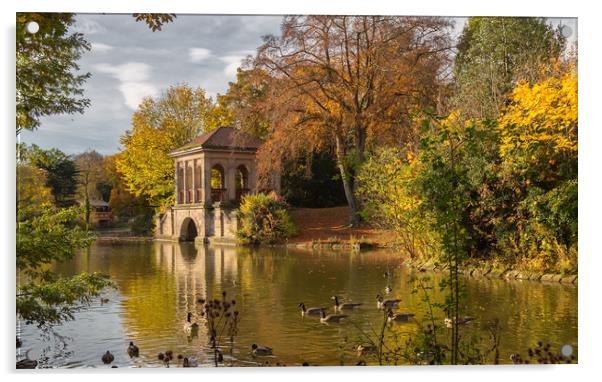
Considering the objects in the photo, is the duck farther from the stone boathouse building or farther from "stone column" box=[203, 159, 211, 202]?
"stone column" box=[203, 159, 211, 202]

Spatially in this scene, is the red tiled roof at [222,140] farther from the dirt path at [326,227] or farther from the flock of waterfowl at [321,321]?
the flock of waterfowl at [321,321]

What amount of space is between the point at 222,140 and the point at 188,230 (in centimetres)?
661

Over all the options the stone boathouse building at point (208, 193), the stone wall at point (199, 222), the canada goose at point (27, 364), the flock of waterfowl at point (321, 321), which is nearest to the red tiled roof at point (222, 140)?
the stone boathouse building at point (208, 193)

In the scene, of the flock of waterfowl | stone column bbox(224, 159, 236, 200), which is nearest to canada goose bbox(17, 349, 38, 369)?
the flock of waterfowl

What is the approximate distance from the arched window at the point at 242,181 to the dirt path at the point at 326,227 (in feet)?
7.07

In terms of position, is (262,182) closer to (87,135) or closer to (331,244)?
(331,244)

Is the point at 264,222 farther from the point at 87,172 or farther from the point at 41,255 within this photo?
the point at 41,255

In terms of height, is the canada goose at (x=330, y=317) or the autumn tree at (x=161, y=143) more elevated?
the autumn tree at (x=161, y=143)

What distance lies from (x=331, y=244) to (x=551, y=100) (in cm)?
1053

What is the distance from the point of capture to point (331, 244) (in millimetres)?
19344

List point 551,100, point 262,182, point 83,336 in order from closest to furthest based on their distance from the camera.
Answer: point 83,336, point 551,100, point 262,182

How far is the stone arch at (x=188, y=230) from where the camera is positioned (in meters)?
24.4

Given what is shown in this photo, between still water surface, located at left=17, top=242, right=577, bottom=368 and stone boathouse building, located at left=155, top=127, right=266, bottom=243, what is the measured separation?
718 centimetres

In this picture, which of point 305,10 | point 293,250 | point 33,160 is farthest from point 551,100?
point 293,250
